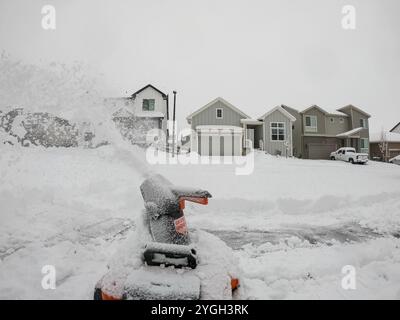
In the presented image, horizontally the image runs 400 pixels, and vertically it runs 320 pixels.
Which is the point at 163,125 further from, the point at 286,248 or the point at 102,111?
the point at 286,248

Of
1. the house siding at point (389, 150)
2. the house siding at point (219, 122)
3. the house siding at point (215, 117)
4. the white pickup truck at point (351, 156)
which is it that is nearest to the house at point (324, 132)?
the white pickup truck at point (351, 156)

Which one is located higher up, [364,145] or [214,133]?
[214,133]

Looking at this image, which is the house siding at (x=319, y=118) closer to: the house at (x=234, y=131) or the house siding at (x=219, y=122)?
the house at (x=234, y=131)

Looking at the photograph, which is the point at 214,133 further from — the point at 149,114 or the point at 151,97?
the point at 151,97

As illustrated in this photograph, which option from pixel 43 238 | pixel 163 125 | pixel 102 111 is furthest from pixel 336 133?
pixel 43 238

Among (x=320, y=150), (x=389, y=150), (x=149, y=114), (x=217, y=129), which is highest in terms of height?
(x=149, y=114)

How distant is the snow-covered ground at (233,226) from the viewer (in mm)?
3541

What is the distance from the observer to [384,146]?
124 feet

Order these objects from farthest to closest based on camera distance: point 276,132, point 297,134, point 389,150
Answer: point 389,150, point 297,134, point 276,132

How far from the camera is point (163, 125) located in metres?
32.4

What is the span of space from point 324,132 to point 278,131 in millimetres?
9114

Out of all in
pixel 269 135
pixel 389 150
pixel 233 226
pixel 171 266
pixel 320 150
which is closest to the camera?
pixel 171 266

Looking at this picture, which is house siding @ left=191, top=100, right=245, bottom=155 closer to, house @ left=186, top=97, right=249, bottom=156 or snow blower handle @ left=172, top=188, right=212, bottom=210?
house @ left=186, top=97, right=249, bottom=156

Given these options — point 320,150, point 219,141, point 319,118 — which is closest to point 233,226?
point 219,141
